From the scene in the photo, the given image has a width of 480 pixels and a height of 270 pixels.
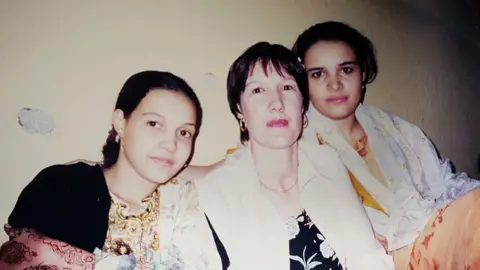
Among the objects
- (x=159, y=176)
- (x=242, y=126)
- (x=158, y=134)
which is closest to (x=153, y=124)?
(x=158, y=134)

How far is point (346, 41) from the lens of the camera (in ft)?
5.90

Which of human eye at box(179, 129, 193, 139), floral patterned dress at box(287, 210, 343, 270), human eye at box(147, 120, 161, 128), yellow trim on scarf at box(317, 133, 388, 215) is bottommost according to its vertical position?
floral patterned dress at box(287, 210, 343, 270)

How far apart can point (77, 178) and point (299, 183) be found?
26.0 inches

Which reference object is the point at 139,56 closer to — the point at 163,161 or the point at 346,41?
the point at 163,161

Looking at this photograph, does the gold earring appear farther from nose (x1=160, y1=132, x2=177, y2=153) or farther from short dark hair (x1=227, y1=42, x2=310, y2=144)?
nose (x1=160, y1=132, x2=177, y2=153)

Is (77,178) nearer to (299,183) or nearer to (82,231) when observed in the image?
(82,231)

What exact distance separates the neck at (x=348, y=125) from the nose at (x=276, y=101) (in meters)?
0.24

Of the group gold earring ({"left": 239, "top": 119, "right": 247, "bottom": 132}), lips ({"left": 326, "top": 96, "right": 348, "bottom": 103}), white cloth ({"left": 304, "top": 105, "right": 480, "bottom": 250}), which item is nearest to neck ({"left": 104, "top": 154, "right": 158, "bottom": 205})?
gold earring ({"left": 239, "top": 119, "right": 247, "bottom": 132})

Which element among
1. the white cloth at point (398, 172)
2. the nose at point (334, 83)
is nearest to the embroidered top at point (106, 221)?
the white cloth at point (398, 172)

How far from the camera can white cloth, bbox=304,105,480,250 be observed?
172 centimetres

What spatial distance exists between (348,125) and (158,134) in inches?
26.6

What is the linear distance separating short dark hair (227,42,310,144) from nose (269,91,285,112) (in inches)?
2.8

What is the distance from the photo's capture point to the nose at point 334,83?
1.73m

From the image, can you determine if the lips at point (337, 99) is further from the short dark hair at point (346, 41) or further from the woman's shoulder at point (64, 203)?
the woman's shoulder at point (64, 203)
